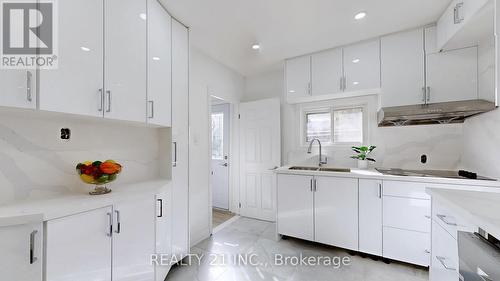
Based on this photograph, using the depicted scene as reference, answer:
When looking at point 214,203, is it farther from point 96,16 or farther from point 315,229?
point 96,16

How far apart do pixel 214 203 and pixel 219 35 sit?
9.42ft

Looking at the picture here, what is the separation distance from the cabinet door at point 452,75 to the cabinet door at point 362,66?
0.49 metres

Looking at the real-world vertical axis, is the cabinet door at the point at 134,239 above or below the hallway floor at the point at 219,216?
above

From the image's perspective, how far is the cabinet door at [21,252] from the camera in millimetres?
832

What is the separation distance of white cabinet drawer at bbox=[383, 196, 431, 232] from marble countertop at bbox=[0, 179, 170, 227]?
2.22 m

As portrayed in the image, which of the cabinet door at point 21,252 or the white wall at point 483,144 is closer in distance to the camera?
the cabinet door at point 21,252

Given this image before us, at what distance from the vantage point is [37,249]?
0.90 metres

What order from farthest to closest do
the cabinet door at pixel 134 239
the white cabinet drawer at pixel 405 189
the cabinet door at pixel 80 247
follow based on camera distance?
the white cabinet drawer at pixel 405 189, the cabinet door at pixel 134 239, the cabinet door at pixel 80 247

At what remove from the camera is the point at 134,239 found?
1.30 metres

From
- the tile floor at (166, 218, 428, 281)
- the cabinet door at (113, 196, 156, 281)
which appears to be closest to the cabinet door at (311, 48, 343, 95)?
the tile floor at (166, 218, 428, 281)

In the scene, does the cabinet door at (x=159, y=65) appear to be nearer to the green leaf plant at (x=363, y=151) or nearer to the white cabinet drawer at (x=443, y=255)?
the white cabinet drawer at (x=443, y=255)

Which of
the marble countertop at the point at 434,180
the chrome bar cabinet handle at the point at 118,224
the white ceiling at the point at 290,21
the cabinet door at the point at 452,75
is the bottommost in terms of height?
the chrome bar cabinet handle at the point at 118,224

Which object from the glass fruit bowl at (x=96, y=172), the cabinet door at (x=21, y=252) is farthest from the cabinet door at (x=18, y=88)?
the cabinet door at (x=21, y=252)

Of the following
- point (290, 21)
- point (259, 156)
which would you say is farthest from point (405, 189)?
point (290, 21)
